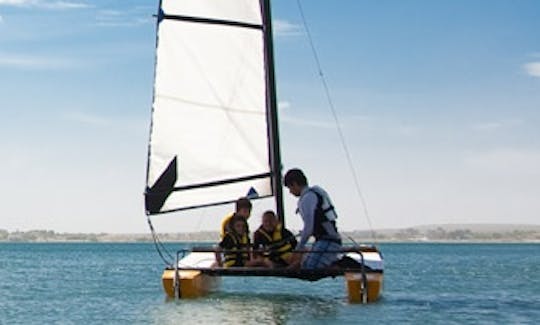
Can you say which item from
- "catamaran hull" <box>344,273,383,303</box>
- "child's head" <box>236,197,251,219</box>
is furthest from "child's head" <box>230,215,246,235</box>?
"catamaran hull" <box>344,273,383,303</box>

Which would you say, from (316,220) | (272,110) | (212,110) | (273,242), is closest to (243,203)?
(273,242)

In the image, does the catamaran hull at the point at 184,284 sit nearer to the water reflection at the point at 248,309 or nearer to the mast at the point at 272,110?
the water reflection at the point at 248,309

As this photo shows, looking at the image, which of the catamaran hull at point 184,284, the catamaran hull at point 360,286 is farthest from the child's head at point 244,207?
the catamaran hull at point 360,286

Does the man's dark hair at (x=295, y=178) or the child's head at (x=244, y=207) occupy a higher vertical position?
the man's dark hair at (x=295, y=178)

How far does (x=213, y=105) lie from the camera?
61.9ft

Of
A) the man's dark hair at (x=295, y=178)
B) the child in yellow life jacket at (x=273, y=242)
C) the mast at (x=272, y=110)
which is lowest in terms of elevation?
the child in yellow life jacket at (x=273, y=242)

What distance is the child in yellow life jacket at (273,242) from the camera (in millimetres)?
16469

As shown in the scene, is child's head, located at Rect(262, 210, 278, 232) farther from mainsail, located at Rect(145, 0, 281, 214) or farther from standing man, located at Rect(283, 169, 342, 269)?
mainsail, located at Rect(145, 0, 281, 214)

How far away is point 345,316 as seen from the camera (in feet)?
51.7

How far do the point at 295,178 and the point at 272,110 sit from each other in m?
3.32

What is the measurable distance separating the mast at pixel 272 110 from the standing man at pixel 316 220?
2716 millimetres

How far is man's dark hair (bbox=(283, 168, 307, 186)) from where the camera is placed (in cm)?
1574

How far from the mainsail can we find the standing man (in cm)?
290

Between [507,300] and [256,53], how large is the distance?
9213mm
